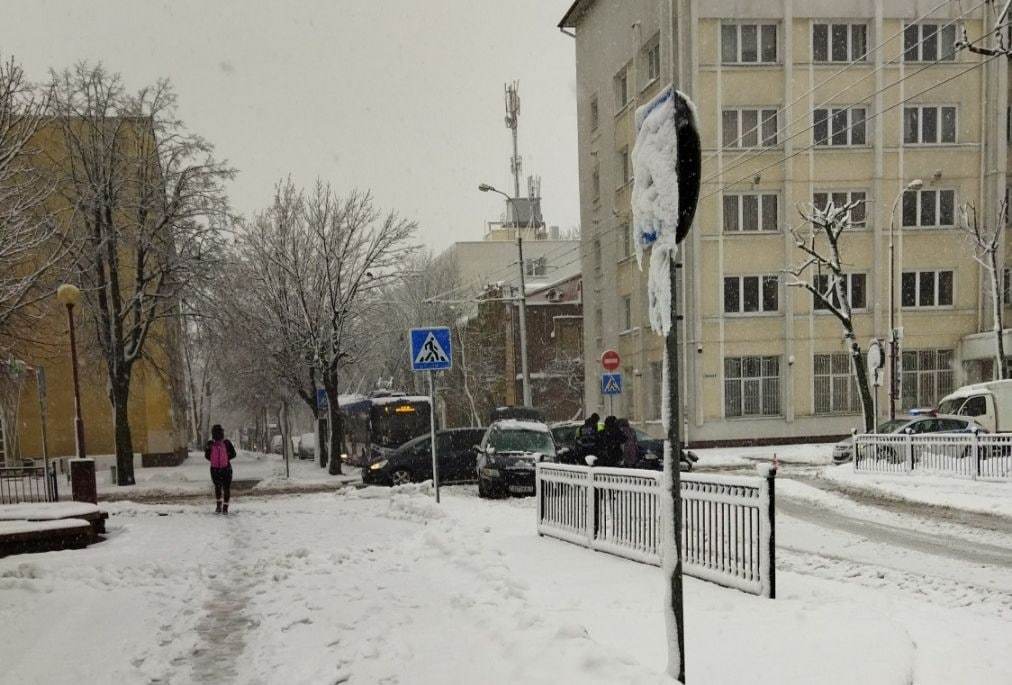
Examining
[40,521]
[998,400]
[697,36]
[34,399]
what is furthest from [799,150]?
[34,399]

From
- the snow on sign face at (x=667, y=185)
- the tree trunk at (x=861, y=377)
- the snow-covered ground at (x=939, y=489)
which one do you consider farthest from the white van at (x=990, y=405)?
the snow on sign face at (x=667, y=185)

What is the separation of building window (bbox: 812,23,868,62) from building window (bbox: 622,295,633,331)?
522 inches

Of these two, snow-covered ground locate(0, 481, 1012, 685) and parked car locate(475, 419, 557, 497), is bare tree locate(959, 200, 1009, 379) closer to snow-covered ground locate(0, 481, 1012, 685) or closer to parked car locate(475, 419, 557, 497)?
parked car locate(475, 419, 557, 497)

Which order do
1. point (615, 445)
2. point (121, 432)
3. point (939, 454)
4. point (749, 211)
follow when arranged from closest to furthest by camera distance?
1. point (615, 445)
2. point (939, 454)
3. point (121, 432)
4. point (749, 211)

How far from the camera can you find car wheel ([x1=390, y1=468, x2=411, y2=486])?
71.5ft

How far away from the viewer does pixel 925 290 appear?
33125 mm

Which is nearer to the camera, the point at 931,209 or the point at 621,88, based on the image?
the point at 931,209

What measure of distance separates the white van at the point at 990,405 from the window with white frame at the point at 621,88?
21144mm

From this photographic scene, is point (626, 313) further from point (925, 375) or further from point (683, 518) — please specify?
point (683, 518)

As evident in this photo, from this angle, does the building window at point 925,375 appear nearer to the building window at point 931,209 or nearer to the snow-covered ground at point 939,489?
the building window at point 931,209

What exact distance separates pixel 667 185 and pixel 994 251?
29.7 meters

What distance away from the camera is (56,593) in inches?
307

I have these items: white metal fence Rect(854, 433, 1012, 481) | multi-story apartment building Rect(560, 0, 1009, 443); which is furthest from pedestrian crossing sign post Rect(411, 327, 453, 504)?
multi-story apartment building Rect(560, 0, 1009, 443)

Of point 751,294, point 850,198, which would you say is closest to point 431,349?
point 751,294
